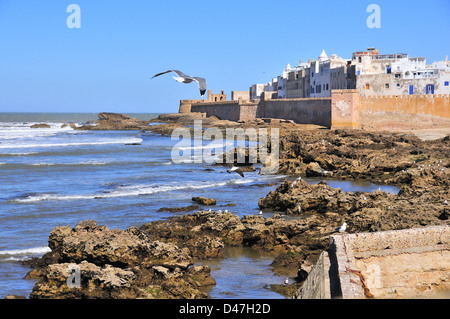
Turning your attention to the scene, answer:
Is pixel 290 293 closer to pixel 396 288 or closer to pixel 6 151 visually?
pixel 396 288

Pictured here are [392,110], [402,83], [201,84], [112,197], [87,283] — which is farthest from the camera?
[402,83]

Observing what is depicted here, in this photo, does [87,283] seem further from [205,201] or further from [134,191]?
[134,191]

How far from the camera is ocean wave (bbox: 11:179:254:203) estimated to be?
1473 centimetres

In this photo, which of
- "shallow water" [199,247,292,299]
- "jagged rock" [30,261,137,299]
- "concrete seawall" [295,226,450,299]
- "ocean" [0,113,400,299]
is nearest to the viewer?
"concrete seawall" [295,226,450,299]

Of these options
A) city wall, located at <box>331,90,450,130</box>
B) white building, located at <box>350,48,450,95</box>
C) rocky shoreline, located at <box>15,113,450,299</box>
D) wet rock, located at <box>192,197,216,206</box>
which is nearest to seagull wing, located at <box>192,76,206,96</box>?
rocky shoreline, located at <box>15,113,450,299</box>

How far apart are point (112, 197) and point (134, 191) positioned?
121 cm

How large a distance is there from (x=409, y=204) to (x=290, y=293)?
13.4 ft

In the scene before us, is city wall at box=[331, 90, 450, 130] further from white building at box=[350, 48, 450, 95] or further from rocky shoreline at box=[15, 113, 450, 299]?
rocky shoreline at box=[15, 113, 450, 299]

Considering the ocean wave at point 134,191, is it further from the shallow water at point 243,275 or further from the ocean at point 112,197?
the shallow water at point 243,275

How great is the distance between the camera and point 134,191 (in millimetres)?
15953

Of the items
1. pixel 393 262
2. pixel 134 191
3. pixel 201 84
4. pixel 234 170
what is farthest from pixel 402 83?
pixel 393 262

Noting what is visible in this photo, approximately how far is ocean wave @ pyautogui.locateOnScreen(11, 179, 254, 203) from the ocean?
0.03 metres
